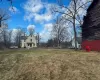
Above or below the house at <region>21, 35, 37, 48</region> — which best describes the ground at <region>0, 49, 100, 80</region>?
below

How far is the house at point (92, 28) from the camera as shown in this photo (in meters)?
23.8

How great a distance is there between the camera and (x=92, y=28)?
24.8 m

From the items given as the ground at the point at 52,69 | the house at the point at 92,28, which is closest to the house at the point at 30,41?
the house at the point at 92,28

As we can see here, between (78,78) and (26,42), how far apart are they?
9577 cm

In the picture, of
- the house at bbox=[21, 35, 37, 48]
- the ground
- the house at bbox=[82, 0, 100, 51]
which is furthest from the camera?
the house at bbox=[21, 35, 37, 48]

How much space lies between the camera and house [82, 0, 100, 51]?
78.1ft

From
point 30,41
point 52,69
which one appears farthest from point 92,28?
point 30,41

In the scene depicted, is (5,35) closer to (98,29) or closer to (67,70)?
(98,29)

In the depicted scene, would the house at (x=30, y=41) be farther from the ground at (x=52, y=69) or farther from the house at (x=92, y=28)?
the ground at (x=52, y=69)

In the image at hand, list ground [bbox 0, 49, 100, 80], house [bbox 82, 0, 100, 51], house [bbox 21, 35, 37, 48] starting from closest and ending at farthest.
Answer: ground [bbox 0, 49, 100, 80] < house [bbox 82, 0, 100, 51] < house [bbox 21, 35, 37, 48]

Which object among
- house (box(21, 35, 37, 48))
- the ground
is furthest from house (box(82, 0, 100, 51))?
house (box(21, 35, 37, 48))

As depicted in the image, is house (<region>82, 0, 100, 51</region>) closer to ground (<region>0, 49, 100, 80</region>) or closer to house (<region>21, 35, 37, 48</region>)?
ground (<region>0, 49, 100, 80</region>)

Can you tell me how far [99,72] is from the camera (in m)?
13.2

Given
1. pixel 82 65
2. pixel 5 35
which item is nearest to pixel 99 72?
pixel 82 65
